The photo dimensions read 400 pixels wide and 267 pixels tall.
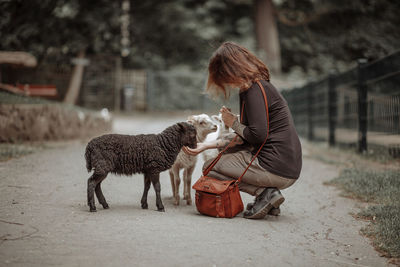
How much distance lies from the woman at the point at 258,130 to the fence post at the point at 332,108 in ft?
25.1

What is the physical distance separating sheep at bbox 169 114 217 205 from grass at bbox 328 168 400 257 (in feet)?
7.43

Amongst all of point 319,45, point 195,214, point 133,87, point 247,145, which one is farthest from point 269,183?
point 319,45

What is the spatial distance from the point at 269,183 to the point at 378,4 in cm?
2259

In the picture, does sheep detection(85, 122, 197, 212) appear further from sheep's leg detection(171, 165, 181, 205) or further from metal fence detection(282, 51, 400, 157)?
metal fence detection(282, 51, 400, 157)

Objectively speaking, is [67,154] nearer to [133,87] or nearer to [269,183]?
[269,183]

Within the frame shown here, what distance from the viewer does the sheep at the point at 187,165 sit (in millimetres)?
5848

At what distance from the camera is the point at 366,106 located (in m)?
9.81

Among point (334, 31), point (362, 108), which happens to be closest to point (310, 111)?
point (362, 108)

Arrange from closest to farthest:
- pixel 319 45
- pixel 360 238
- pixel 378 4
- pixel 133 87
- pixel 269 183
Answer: pixel 360 238 → pixel 269 183 → pixel 378 4 → pixel 133 87 → pixel 319 45

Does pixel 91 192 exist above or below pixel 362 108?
below

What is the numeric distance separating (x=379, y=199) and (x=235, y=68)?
8.88ft

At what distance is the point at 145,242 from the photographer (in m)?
3.88

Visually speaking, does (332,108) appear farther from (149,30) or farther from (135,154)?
(149,30)

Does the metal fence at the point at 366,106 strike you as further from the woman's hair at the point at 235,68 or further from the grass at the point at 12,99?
the grass at the point at 12,99
